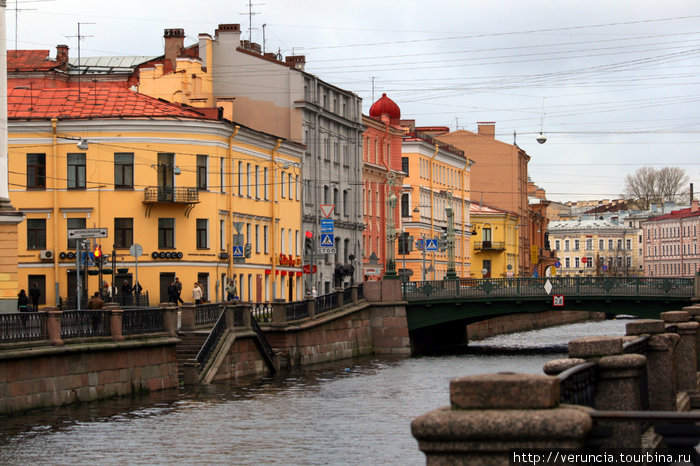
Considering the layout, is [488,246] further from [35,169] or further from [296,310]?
[296,310]

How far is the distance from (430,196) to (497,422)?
8743 cm

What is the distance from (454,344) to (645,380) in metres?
56.3

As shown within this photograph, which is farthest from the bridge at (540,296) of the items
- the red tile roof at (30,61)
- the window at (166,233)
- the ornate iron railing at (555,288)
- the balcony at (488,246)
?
the balcony at (488,246)

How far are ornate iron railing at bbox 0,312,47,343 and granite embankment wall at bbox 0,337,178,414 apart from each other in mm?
307

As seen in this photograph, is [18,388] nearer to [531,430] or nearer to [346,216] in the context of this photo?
[531,430]

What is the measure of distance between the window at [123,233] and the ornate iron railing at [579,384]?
44.6 metres

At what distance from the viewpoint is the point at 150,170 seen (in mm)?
55062

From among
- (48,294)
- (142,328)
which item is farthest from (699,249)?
(142,328)

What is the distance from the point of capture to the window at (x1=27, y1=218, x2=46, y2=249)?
177ft

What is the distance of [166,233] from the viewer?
55.3 m

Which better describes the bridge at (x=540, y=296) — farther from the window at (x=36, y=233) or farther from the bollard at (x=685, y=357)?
the bollard at (x=685, y=357)

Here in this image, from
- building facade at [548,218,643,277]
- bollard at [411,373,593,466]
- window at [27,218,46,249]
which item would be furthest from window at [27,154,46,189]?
building facade at [548,218,643,277]

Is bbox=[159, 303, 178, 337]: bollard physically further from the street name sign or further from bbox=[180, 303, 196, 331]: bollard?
bbox=[180, 303, 196, 331]: bollard

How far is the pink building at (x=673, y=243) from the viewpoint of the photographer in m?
164
